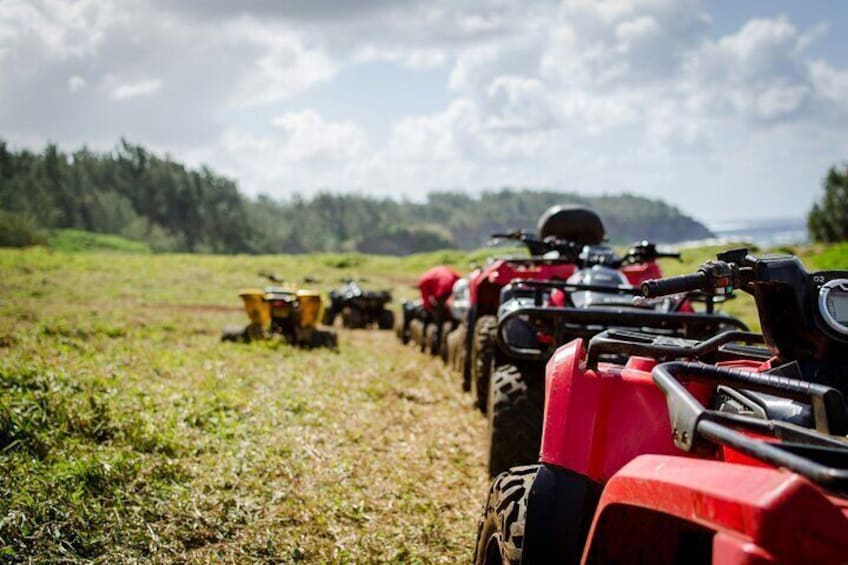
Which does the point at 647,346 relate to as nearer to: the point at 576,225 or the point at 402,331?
the point at 576,225

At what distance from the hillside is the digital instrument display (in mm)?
46765

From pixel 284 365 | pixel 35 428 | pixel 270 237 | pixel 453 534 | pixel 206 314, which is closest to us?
pixel 453 534

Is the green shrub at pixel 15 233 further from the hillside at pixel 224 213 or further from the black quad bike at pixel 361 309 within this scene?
the black quad bike at pixel 361 309

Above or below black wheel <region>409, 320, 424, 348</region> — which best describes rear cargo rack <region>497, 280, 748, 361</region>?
above

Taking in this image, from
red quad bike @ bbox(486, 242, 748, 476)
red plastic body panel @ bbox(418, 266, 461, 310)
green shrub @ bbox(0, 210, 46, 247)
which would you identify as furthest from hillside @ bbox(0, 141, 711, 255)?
red quad bike @ bbox(486, 242, 748, 476)

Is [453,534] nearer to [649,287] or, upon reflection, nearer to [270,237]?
[649,287]

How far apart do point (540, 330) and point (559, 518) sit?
313 centimetres

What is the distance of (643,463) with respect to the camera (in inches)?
68.6

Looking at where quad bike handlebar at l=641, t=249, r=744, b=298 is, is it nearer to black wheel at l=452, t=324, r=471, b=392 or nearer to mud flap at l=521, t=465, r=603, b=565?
mud flap at l=521, t=465, r=603, b=565

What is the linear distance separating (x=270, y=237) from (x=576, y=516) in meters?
93.7

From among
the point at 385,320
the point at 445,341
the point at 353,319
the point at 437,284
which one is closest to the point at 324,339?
the point at 437,284

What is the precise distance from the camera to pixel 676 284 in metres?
2.19

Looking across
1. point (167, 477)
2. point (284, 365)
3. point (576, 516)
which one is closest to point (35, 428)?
point (167, 477)

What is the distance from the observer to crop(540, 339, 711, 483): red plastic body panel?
216cm
